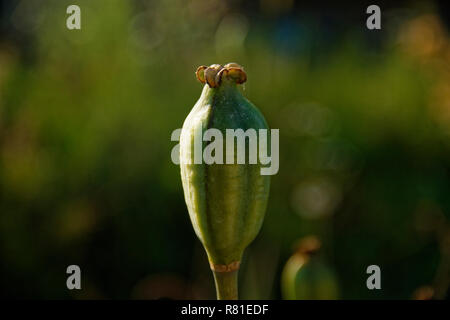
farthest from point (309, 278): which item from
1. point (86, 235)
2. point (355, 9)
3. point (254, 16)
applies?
point (355, 9)

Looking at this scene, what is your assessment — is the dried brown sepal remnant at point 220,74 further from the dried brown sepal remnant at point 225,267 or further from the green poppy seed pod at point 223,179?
the dried brown sepal remnant at point 225,267

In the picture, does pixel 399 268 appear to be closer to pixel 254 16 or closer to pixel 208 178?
pixel 208 178
